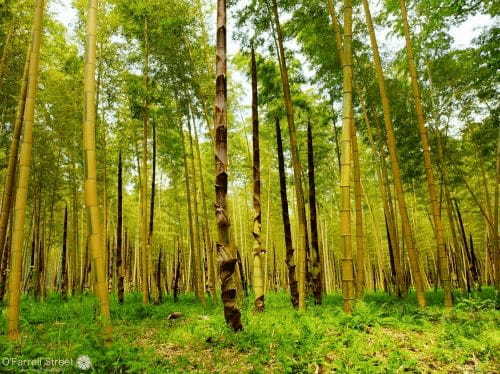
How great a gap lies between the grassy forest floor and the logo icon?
46 millimetres

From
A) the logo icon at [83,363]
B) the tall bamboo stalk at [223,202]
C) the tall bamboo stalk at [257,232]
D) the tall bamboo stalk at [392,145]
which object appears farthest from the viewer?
the tall bamboo stalk at [392,145]

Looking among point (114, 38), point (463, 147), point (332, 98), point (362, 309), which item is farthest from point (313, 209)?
point (114, 38)

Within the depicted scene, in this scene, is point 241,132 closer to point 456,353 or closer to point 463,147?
point 463,147

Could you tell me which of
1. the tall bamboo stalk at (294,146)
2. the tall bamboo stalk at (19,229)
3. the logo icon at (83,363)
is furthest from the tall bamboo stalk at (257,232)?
the tall bamboo stalk at (19,229)

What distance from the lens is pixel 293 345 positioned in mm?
3396

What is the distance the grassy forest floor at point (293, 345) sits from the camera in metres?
2.85

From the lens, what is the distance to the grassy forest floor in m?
2.85

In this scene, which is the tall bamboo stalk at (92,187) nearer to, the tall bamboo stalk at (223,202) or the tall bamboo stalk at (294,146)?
the tall bamboo stalk at (223,202)

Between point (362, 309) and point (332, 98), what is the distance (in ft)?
16.2

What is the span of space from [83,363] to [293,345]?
6.44 feet

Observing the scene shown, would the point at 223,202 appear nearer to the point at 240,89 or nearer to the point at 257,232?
the point at 257,232

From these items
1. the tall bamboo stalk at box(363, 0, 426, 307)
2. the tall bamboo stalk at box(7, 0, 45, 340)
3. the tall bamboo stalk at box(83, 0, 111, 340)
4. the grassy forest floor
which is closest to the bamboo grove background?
the tall bamboo stalk at box(363, 0, 426, 307)

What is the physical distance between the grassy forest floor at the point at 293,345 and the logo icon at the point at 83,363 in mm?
46

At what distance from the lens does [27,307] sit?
6.74 m
